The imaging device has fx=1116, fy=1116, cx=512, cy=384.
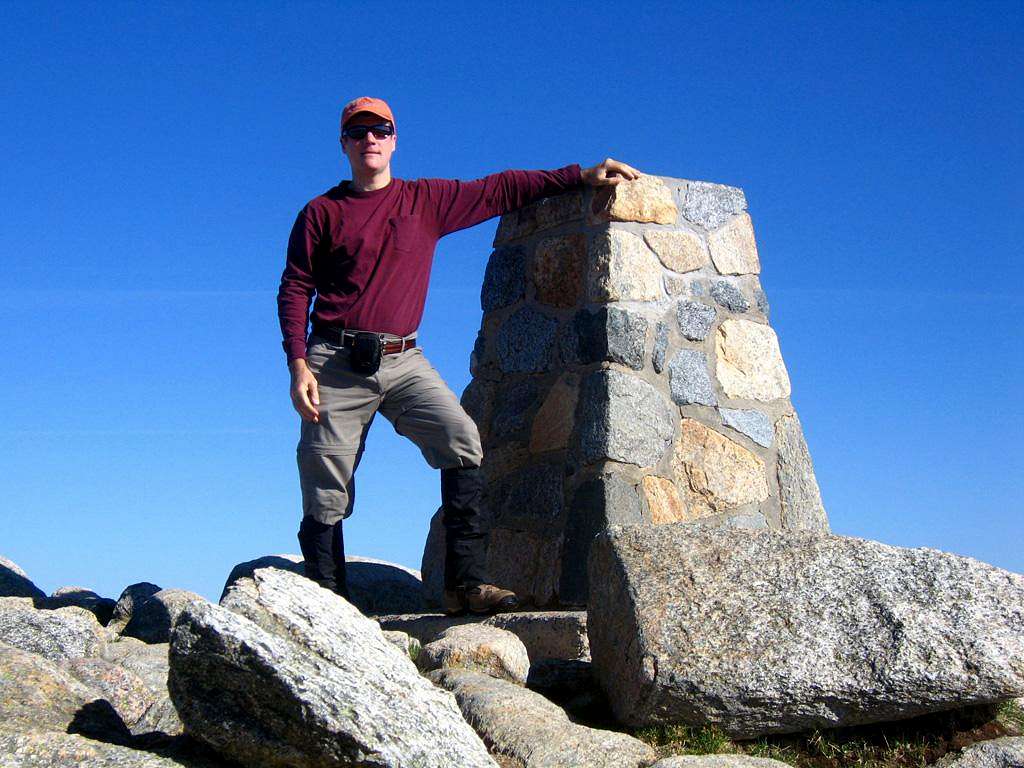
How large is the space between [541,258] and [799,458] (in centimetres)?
167

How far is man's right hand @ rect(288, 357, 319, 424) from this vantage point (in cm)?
462

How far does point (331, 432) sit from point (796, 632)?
6.77 feet

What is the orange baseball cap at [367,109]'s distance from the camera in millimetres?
4863

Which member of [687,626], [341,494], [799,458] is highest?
[799,458]

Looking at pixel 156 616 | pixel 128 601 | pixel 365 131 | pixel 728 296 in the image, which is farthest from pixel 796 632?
pixel 128 601

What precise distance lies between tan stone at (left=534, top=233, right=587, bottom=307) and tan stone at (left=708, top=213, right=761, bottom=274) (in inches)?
28.9

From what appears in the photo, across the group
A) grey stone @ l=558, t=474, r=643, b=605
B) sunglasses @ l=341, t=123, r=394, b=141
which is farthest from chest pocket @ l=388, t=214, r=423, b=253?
grey stone @ l=558, t=474, r=643, b=605

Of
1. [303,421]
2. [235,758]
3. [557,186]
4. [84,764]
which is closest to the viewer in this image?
[84,764]

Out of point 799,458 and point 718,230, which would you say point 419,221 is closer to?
point 718,230

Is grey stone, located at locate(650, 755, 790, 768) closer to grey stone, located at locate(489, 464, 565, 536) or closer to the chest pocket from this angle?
grey stone, located at locate(489, 464, 565, 536)

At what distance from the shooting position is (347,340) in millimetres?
4758

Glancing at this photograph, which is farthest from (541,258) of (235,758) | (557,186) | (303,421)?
(235,758)

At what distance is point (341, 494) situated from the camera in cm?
480

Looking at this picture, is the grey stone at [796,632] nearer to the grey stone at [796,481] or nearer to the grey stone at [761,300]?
the grey stone at [796,481]
